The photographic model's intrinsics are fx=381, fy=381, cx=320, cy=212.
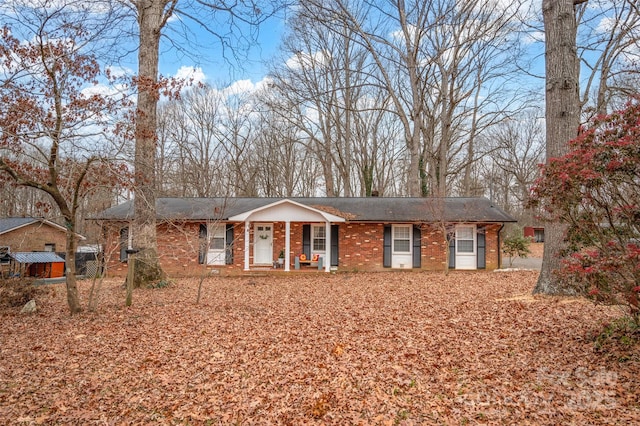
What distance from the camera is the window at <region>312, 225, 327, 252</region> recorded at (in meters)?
15.7

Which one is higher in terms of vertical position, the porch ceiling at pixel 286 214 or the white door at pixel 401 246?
the porch ceiling at pixel 286 214

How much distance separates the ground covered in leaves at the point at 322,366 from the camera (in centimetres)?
321

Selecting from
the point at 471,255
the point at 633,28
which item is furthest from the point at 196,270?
the point at 633,28

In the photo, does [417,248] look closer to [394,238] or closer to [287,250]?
[394,238]

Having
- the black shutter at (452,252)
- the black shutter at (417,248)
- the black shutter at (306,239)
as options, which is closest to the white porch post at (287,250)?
the black shutter at (306,239)

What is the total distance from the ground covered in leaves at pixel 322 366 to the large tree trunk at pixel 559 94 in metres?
1.14

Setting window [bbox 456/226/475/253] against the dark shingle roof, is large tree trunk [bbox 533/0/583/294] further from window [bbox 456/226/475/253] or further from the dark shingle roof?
window [bbox 456/226/475/253]

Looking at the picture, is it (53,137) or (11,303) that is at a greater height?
(53,137)

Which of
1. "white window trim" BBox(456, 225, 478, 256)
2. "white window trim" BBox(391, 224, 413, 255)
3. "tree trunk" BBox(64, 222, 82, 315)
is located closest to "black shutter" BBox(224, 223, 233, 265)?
"white window trim" BBox(391, 224, 413, 255)

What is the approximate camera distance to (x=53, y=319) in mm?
6406

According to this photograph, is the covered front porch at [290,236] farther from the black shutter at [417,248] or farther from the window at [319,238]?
the black shutter at [417,248]

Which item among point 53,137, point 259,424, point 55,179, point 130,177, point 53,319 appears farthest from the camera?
point 130,177

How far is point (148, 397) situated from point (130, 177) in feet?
14.4

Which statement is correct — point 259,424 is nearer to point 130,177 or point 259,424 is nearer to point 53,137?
point 53,137
